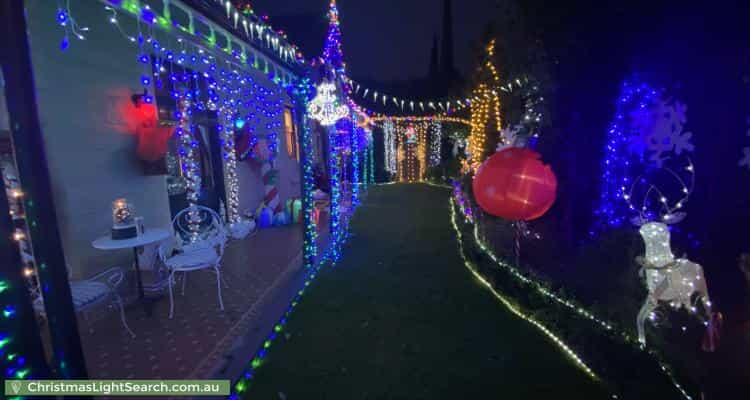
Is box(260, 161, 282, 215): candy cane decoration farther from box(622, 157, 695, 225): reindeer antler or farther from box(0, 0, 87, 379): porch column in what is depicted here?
box(622, 157, 695, 225): reindeer antler

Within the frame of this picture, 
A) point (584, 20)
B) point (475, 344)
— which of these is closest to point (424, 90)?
point (584, 20)

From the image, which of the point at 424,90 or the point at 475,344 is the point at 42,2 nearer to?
the point at 475,344

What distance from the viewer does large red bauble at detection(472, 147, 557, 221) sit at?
3.45m

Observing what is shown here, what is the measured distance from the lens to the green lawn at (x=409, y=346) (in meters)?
2.78

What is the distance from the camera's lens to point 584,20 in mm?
3570

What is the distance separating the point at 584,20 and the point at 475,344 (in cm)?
337

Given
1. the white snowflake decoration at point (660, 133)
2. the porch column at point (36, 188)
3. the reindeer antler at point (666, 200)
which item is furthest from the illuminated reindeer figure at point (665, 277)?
the porch column at point (36, 188)

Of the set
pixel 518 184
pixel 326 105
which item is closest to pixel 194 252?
pixel 518 184

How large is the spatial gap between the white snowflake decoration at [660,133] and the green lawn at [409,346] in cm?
206

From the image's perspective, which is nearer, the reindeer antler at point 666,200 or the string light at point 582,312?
the string light at point 582,312

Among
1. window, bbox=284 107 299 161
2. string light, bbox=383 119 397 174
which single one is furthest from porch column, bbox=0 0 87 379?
string light, bbox=383 119 397 174

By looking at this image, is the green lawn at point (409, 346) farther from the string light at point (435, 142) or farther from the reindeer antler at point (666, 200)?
the string light at point (435, 142)

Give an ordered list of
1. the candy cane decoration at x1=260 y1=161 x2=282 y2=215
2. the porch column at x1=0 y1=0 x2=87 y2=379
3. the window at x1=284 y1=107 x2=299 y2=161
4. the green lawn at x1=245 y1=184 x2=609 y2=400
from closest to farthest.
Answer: the porch column at x1=0 y1=0 x2=87 y2=379 < the green lawn at x1=245 y1=184 x2=609 y2=400 < the candy cane decoration at x1=260 y1=161 x2=282 y2=215 < the window at x1=284 y1=107 x2=299 y2=161

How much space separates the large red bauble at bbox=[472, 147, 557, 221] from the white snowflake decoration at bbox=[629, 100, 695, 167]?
0.88m
